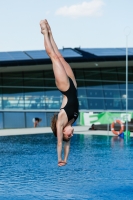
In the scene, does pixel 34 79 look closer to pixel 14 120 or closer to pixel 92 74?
pixel 14 120

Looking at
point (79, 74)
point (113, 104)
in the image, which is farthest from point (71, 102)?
point (79, 74)

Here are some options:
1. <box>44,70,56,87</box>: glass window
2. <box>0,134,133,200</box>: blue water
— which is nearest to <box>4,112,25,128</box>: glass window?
<box>44,70,56,87</box>: glass window

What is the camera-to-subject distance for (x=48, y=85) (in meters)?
41.1


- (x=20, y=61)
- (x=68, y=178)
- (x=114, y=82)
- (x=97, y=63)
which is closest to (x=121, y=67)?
(x=114, y=82)

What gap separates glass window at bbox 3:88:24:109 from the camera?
38844 mm

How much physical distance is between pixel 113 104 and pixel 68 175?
99.0 ft

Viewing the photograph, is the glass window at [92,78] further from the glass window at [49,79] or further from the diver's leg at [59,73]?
the diver's leg at [59,73]

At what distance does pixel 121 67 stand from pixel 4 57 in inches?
462

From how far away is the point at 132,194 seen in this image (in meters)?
9.40

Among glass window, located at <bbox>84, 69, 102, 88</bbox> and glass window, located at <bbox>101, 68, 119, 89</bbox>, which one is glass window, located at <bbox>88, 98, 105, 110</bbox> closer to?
glass window, located at <bbox>84, 69, 102, 88</bbox>

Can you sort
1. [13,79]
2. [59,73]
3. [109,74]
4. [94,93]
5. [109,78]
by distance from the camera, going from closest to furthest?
[59,73] → [13,79] → [94,93] → [109,78] → [109,74]

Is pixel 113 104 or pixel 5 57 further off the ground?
pixel 5 57

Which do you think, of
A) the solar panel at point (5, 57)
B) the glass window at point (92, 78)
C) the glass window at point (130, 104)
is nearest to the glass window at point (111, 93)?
the glass window at point (92, 78)

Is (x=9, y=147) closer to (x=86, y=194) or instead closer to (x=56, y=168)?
(x=56, y=168)
